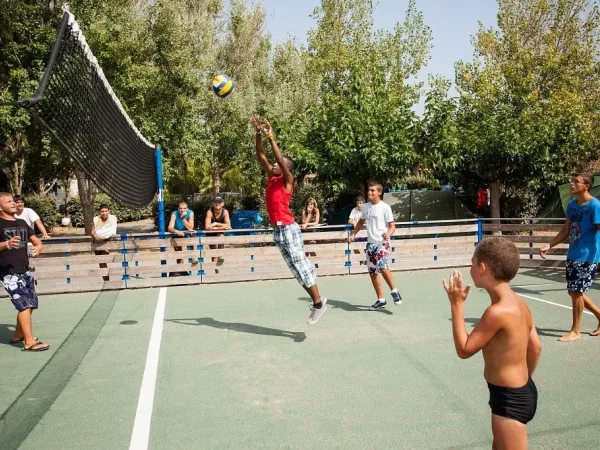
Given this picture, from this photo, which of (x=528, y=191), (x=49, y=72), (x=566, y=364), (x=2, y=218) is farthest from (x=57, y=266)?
(x=528, y=191)

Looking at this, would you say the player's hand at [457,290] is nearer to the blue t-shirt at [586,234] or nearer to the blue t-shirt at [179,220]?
the blue t-shirt at [586,234]

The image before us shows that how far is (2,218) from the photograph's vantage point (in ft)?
18.4

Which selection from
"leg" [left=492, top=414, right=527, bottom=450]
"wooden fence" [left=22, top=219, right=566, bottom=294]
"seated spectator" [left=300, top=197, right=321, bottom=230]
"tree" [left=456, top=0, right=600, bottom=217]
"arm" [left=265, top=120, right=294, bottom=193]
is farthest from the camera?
"tree" [left=456, top=0, right=600, bottom=217]

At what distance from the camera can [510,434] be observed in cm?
232

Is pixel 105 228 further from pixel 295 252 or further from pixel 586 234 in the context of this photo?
pixel 586 234

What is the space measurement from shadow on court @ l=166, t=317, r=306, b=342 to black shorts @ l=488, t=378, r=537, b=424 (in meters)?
3.77

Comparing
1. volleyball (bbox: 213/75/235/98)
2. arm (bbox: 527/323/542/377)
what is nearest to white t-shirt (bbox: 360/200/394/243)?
volleyball (bbox: 213/75/235/98)

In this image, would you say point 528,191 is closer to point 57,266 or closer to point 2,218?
point 57,266

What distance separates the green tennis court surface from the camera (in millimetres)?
3574

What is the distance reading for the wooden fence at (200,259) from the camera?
9664 mm

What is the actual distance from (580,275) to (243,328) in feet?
13.1

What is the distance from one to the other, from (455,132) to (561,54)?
419 inches

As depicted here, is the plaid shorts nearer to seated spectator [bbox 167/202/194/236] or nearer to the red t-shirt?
the red t-shirt

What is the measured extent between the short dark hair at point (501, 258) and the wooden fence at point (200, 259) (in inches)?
318
